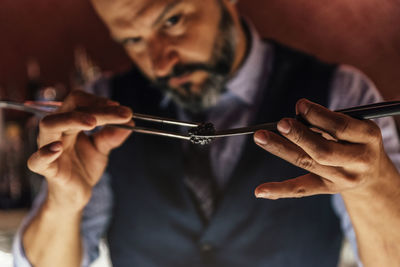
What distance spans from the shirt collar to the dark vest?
0.04 meters

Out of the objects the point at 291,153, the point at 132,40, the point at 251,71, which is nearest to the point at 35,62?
the point at 132,40

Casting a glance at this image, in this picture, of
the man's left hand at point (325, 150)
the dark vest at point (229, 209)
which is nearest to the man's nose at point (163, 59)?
the dark vest at point (229, 209)

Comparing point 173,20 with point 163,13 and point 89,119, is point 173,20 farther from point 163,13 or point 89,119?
point 89,119

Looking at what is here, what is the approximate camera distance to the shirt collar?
2.91ft

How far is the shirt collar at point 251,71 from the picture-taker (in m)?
0.89

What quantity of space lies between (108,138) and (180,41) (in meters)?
0.37

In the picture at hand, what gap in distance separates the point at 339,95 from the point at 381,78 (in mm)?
169

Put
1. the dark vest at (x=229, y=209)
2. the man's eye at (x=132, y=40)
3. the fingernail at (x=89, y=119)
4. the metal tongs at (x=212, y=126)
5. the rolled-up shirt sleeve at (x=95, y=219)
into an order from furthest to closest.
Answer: the rolled-up shirt sleeve at (x=95, y=219)
the man's eye at (x=132, y=40)
the dark vest at (x=229, y=209)
the fingernail at (x=89, y=119)
the metal tongs at (x=212, y=126)

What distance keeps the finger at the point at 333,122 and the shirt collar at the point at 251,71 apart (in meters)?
0.46

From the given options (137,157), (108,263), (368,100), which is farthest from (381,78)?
(108,263)

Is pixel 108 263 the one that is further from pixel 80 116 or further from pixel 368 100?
pixel 368 100

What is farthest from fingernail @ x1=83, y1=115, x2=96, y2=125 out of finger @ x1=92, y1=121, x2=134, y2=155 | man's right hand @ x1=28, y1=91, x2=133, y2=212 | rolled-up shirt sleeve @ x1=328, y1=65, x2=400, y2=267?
rolled-up shirt sleeve @ x1=328, y1=65, x2=400, y2=267

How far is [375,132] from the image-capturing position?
0.45 m

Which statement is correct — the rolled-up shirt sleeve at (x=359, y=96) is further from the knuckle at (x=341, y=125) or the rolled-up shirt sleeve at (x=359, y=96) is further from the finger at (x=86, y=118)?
the finger at (x=86, y=118)
